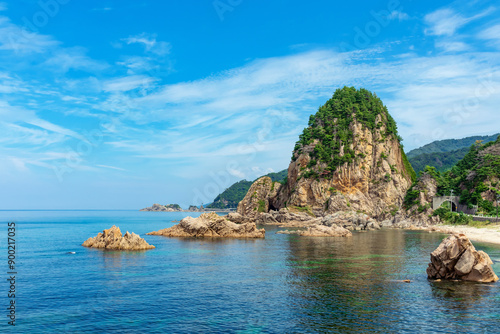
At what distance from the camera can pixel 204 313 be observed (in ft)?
89.5

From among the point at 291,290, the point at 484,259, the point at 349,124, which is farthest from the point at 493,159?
the point at 291,290

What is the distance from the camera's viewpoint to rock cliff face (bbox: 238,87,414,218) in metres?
168

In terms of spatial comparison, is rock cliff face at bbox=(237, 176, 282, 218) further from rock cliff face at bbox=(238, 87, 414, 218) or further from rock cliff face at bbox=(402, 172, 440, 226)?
rock cliff face at bbox=(402, 172, 440, 226)

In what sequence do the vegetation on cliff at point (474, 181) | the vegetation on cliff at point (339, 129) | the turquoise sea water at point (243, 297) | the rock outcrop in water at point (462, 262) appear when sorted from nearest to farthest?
the turquoise sea water at point (243, 297)
the rock outcrop in water at point (462, 262)
the vegetation on cliff at point (474, 181)
the vegetation on cliff at point (339, 129)

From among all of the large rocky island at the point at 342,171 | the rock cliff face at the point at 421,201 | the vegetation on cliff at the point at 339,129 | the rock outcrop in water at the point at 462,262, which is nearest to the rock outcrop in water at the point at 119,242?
the rock outcrop in water at the point at 462,262

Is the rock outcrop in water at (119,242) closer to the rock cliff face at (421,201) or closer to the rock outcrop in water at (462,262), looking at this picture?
the rock outcrop in water at (462,262)

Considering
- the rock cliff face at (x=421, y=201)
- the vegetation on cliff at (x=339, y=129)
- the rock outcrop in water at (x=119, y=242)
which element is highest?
the vegetation on cliff at (x=339, y=129)

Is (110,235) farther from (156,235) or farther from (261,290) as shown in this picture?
(261,290)

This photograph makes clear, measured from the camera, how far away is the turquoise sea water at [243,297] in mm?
24469

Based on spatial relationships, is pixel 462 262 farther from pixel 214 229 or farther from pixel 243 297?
pixel 214 229

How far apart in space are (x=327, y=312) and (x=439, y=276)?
1771 cm

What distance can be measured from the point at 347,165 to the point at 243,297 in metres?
148

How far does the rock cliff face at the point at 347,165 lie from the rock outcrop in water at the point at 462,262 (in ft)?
397

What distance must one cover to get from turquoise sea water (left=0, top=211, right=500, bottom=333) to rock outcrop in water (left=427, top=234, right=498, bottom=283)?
203cm
